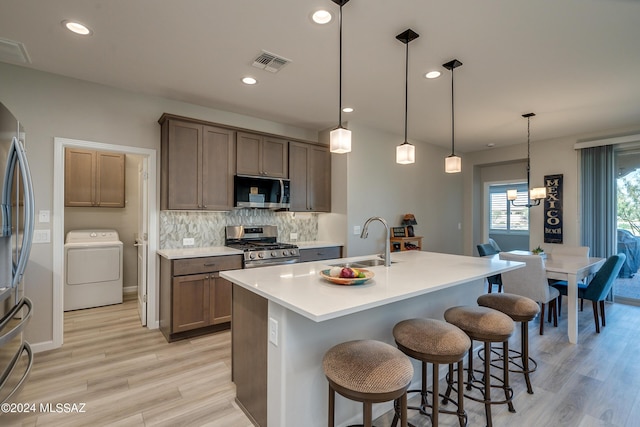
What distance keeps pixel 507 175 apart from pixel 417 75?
4490mm

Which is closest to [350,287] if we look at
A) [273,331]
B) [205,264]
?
[273,331]

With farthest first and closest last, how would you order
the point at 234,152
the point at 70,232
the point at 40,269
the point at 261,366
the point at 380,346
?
the point at 70,232
the point at 234,152
the point at 40,269
the point at 261,366
the point at 380,346

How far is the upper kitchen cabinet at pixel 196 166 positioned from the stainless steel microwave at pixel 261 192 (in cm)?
11

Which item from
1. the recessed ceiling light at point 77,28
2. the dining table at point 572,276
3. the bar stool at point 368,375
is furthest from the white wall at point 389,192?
the recessed ceiling light at point 77,28

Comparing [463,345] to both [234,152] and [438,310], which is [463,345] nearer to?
[438,310]

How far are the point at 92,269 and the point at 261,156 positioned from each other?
2.86 m

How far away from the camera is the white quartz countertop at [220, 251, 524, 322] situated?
142 cm

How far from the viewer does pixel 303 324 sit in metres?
1.66

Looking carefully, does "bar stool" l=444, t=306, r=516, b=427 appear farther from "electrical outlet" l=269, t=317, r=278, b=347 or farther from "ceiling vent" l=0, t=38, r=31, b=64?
"ceiling vent" l=0, t=38, r=31, b=64

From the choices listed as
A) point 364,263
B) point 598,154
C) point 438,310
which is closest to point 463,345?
point 438,310

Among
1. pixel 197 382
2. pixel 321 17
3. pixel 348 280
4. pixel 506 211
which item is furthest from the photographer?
pixel 506 211

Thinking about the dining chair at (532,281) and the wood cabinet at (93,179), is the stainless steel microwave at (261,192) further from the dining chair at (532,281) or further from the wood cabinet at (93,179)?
the dining chair at (532,281)

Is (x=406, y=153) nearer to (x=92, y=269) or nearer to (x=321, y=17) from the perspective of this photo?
(x=321, y=17)

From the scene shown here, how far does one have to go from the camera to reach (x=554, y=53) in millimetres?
2533
